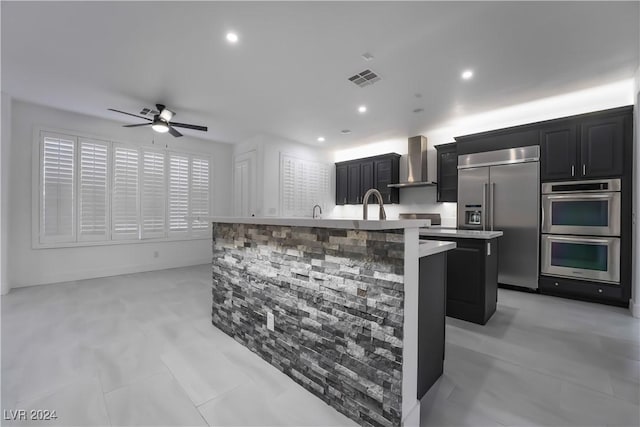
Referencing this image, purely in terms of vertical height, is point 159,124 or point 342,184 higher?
point 159,124

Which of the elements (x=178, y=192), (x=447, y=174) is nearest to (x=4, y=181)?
(x=178, y=192)

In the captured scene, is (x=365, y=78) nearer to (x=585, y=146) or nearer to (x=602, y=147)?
(x=585, y=146)

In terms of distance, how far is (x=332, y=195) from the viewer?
7133 mm

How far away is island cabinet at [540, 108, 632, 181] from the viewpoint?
3383 millimetres

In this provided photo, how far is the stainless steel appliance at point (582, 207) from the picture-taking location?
Result: 340cm

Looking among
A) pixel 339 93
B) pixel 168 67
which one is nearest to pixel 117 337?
pixel 168 67

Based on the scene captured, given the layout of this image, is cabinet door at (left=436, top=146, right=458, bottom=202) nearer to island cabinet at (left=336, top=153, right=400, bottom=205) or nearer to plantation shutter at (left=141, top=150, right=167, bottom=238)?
island cabinet at (left=336, top=153, right=400, bottom=205)

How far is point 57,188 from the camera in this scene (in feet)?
14.5

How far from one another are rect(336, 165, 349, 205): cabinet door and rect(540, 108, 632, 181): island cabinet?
155 inches

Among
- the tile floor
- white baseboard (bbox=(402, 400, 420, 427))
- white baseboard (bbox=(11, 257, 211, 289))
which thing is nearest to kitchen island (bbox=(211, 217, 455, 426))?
white baseboard (bbox=(402, 400, 420, 427))

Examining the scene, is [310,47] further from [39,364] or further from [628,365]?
[628,365]

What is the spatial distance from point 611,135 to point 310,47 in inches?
157

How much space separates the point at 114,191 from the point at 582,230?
24.7 feet

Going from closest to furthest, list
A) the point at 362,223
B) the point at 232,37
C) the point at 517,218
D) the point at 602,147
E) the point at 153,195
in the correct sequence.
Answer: the point at 362,223
the point at 232,37
the point at 602,147
the point at 517,218
the point at 153,195
